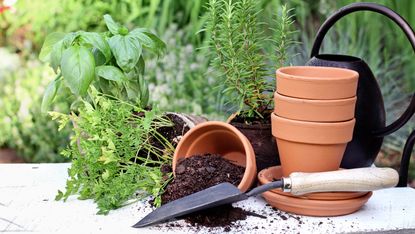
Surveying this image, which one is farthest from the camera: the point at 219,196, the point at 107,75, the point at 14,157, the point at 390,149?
the point at 14,157

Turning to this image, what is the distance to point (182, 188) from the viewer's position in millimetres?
1217

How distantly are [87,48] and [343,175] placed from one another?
596 mm

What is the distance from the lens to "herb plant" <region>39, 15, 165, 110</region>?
51.8 inches

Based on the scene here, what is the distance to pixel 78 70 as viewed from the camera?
1304 millimetres

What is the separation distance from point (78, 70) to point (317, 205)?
1.78 ft

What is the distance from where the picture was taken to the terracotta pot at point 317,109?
1146mm

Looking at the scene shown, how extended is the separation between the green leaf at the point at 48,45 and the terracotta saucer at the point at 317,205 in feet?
2.01

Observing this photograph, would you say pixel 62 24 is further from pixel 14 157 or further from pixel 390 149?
pixel 390 149

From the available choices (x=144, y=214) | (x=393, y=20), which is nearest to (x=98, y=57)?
(x=144, y=214)

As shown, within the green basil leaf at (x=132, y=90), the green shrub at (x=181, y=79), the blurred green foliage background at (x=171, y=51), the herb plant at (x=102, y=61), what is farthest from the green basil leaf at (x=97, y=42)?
the green shrub at (x=181, y=79)

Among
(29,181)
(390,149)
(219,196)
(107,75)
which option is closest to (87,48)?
(107,75)

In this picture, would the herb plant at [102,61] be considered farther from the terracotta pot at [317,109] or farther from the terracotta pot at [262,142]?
the terracotta pot at [317,109]

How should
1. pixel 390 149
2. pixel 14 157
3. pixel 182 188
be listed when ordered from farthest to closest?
pixel 14 157
pixel 390 149
pixel 182 188

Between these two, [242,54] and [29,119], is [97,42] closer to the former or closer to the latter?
[242,54]
